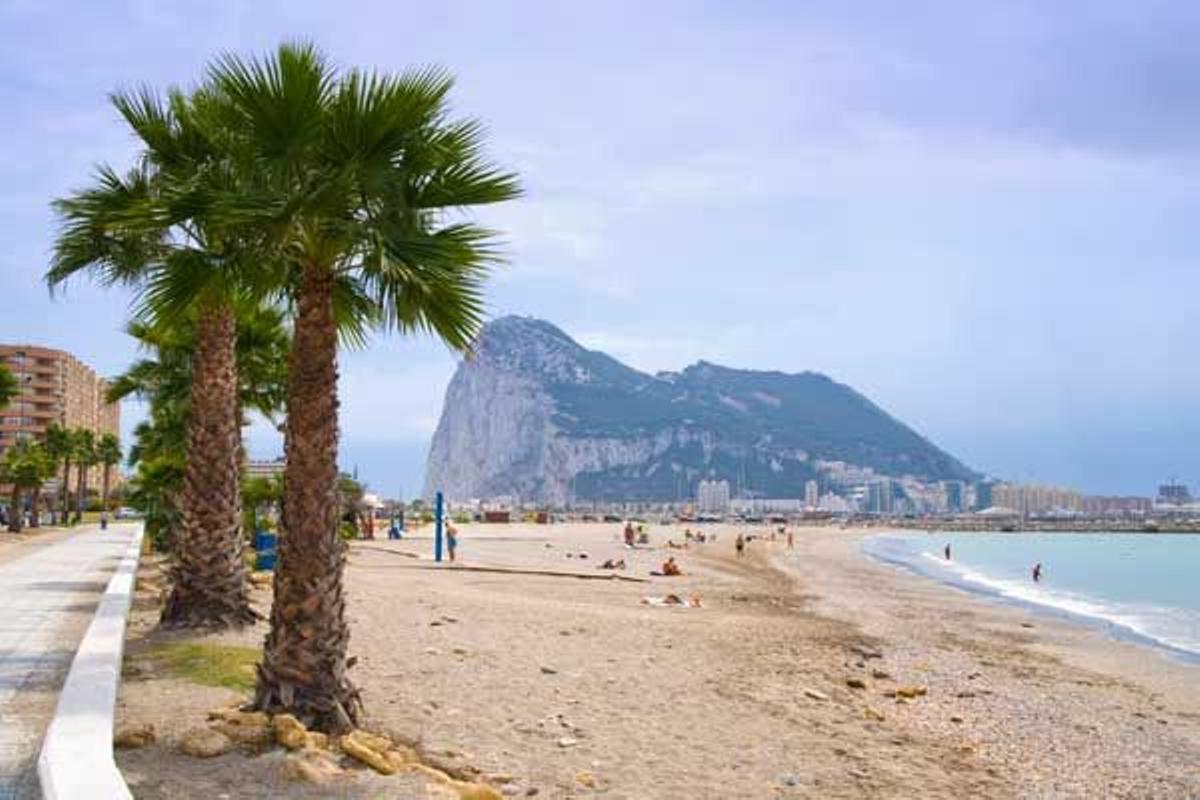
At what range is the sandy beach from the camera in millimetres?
8133

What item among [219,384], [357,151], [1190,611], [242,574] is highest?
[357,151]

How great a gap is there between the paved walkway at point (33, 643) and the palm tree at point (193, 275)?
154 cm

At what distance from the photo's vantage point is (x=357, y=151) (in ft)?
25.4

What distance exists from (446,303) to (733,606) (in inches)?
698

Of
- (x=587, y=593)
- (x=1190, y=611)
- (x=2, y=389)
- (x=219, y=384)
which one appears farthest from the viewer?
(x=2, y=389)

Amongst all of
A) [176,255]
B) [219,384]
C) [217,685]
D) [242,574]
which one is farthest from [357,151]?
[242,574]

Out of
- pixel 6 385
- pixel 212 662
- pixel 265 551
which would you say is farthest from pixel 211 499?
pixel 6 385

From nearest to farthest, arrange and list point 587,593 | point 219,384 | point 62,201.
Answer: point 62,201 < point 219,384 < point 587,593

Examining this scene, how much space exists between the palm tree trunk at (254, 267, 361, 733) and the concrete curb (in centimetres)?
112

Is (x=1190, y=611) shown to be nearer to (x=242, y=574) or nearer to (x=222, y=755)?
(x=242, y=574)

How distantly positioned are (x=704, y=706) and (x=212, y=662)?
4790 mm

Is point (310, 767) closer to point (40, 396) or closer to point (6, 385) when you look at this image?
point (6, 385)

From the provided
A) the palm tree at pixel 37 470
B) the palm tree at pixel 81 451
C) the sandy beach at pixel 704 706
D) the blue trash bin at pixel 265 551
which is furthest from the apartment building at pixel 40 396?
the sandy beach at pixel 704 706

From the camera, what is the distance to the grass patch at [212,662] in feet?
32.5
